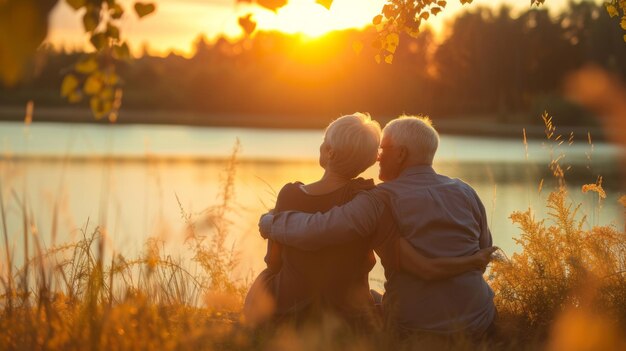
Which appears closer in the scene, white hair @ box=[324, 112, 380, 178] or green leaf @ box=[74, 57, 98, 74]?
green leaf @ box=[74, 57, 98, 74]

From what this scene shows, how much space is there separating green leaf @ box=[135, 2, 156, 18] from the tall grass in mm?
823

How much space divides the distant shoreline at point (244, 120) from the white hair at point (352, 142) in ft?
123

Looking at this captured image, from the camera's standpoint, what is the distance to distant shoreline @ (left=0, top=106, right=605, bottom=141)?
141 ft

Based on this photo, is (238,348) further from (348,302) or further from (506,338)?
(506,338)

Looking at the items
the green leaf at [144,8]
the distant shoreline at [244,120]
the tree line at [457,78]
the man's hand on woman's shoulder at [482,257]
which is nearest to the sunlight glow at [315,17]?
the green leaf at [144,8]

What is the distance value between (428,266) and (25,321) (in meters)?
1.68

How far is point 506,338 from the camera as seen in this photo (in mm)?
3814

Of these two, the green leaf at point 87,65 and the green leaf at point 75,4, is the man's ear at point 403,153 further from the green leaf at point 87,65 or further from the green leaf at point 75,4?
the green leaf at point 75,4

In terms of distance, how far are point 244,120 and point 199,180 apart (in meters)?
33.1

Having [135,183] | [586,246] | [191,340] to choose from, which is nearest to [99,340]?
[191,340]

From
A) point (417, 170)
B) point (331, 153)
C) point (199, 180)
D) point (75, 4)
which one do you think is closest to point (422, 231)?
point (417, 170)

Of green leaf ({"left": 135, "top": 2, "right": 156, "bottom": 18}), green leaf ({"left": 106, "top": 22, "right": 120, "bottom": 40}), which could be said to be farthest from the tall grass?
green leaf ({"left": 135, "top": 2, "right": 156, "bottom": 18})

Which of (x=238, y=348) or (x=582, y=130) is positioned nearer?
(x=238, y=348)

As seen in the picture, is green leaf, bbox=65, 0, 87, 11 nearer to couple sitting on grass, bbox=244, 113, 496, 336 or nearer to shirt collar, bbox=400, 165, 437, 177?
couple sitting on grass, bbox=244, 113, 496, 336
